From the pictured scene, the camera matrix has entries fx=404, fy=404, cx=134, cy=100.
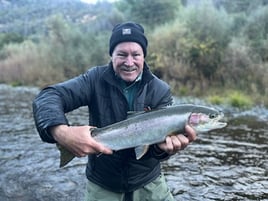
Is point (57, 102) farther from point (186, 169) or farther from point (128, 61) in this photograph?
point (186, 169)

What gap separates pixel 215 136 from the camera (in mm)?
11398

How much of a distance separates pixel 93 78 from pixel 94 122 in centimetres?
40

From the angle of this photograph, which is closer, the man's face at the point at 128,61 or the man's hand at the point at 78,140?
the man's hand at the point at 78,140

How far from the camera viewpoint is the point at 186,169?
27.7 feet

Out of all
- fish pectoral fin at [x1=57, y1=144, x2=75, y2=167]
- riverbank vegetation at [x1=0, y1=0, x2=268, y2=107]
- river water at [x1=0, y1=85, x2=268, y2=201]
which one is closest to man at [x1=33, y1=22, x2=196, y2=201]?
fish pectoral fin at [x1=57, y1=144, x2=75, y2=167]

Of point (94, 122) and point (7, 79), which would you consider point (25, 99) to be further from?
point (94, 122)

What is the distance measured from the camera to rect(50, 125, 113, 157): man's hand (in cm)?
278

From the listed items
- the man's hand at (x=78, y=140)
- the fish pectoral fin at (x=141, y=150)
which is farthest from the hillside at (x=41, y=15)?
the man's hand at (x=78, y=140)

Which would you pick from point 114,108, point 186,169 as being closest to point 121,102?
point 114,108

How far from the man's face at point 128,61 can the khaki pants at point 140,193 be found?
100 centimetres

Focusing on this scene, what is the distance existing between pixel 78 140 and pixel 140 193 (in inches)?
44.3

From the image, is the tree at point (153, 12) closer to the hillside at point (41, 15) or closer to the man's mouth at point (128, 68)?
the man's mouth at point (128, 68)

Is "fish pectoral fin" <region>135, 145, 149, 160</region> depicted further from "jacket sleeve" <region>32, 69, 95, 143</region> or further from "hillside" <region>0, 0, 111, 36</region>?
"hillside" <region>0, 0, 111, 36</region>

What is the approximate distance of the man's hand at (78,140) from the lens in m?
2.78
